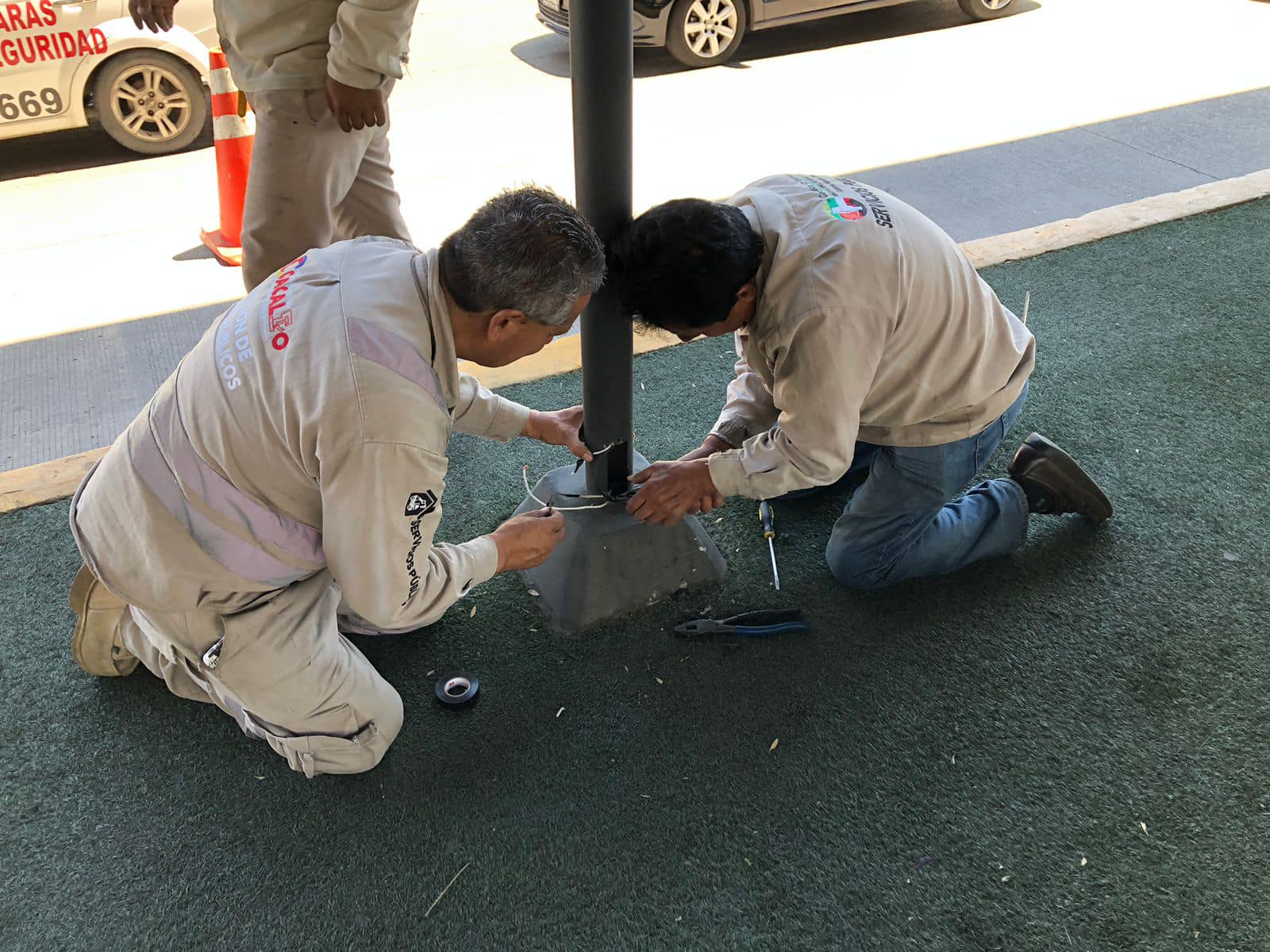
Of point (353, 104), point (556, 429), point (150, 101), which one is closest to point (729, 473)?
point (556, 429)

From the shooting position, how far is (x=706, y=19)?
21.8ft

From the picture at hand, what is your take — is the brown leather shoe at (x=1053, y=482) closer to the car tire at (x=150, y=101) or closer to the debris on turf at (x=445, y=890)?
the debris on turf at (x=445, y=890)

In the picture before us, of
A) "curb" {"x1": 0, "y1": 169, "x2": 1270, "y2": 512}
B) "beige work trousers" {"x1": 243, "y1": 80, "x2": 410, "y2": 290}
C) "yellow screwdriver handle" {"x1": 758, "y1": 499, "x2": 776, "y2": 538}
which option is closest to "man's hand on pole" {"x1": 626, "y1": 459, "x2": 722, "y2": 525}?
"yellow screwdriver handle" {"x1": 758, "y1": 499, "x2": 776, "y2": 538}

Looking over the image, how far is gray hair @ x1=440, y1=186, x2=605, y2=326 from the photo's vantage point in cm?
165

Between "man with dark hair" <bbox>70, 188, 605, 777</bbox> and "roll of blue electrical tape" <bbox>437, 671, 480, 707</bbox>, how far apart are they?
191 mm

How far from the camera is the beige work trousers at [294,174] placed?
8.11 feet

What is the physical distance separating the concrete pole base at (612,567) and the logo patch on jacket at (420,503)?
2.44ft

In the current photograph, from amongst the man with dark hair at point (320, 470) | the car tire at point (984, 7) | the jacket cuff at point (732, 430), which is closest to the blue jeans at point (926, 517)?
the jacket cuff at point (732, 430)

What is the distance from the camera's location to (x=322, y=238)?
103 inches

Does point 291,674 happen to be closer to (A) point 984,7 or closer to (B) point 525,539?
(B) point 525,539

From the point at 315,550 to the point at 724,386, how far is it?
1742mm

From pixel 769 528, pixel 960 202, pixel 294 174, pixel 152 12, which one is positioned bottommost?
pixel 769 528

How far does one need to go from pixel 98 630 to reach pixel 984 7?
312 inches

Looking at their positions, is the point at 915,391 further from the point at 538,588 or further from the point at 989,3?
the point at 989,3
